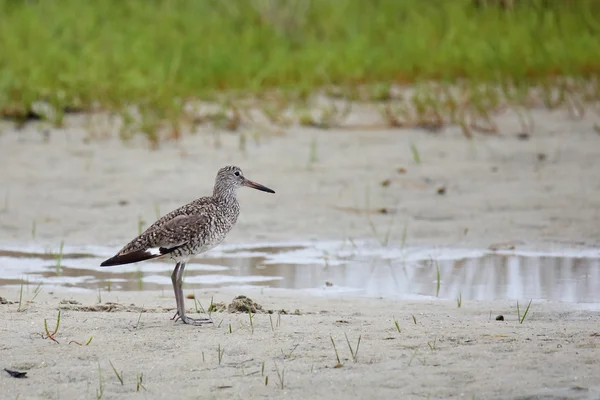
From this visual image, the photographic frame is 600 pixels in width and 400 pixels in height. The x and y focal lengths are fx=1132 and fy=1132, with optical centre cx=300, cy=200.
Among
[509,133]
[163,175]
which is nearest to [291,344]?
[163,175]

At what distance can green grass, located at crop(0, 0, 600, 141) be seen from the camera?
12.4m

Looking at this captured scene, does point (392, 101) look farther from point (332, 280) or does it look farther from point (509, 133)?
point (332, 280)

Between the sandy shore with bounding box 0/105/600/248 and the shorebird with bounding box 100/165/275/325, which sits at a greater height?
the sandy shore with bounding box 0/105/600/248

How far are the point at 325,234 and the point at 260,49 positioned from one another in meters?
6.70

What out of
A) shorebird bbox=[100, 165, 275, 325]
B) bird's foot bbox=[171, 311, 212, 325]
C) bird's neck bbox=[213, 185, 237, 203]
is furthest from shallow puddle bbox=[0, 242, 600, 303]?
bird's foot bbox=[171, 311, 212, 325]

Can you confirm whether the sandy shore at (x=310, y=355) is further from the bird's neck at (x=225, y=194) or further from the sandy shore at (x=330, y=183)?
the sandy shore at (x=330, y=183)

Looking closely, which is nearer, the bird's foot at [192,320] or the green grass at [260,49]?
the bird's foot at [192,320]

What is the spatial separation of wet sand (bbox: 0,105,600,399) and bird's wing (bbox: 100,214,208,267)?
1.05 feet

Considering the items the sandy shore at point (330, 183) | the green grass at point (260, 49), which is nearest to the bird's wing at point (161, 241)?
the sandy shore at point (330, 183)

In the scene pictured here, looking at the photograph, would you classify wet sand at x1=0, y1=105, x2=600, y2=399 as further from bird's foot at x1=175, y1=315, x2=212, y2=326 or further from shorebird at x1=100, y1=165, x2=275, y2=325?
shorebird at x1=100, y1=165, x2=275, y2=325

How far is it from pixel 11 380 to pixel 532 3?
556 inches

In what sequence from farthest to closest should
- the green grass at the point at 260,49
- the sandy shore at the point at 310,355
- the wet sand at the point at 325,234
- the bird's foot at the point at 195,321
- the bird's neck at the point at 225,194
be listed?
the green grass at the point at 260,49 → the bird's neck at the point at 225,194 → the bird's foot at the point at 195,321 → the wet sand at the point at 325,234 → the sandy shore at the point at 310,355

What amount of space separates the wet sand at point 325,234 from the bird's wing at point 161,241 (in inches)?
12.6

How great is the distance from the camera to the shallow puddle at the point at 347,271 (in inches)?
271
